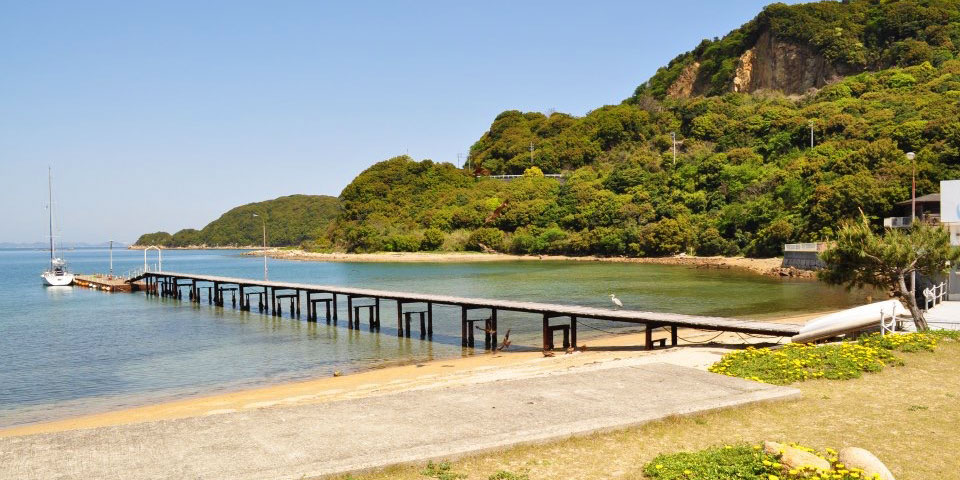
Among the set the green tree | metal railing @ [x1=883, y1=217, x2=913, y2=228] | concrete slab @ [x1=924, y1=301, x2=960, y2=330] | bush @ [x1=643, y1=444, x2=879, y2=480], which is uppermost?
metal railing @ [x1=883, y1=217, x2=913, y2=228]

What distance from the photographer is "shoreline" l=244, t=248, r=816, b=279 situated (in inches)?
2282

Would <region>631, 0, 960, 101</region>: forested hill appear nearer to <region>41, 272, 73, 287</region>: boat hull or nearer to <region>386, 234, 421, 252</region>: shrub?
<region>386, 234, 421, 252</region>: shrub

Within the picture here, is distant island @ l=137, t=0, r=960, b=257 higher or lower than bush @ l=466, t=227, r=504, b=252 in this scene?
higher

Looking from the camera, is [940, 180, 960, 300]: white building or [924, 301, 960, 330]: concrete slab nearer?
[924, 301, 960, 330]: concrete slab

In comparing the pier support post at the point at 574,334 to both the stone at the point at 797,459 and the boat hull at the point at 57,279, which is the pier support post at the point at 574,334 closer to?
the stone at the point at 797,459

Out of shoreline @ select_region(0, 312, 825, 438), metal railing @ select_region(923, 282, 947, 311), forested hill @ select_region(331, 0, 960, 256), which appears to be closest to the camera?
shoreline @ select_region(0, 312, 825, 438)

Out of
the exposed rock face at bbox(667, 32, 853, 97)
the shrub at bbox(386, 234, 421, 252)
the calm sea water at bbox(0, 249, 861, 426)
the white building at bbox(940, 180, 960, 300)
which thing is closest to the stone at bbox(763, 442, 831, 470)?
the calm sea water at bbox(0, 249, 861, 426)

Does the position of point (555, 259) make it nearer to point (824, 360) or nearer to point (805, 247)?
point (805, 247)

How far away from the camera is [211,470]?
680cm

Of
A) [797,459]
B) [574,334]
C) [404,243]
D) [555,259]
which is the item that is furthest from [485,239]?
[797,459]

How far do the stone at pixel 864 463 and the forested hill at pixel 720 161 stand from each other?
5335cm

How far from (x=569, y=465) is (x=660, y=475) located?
0.97m

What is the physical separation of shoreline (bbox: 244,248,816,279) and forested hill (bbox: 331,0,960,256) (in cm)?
183

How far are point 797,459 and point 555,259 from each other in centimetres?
7992
